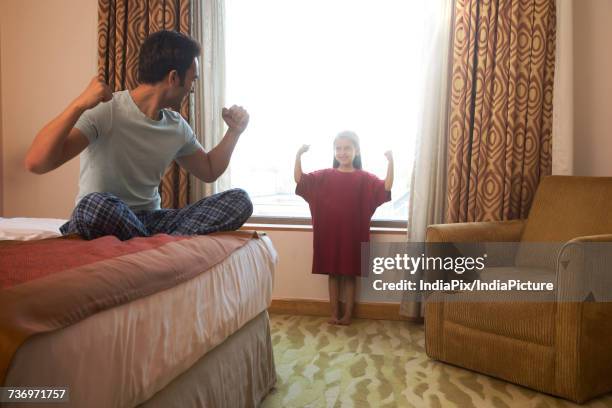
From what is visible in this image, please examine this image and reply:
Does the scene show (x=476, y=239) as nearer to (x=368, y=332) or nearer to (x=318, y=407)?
(x=368, y=332)

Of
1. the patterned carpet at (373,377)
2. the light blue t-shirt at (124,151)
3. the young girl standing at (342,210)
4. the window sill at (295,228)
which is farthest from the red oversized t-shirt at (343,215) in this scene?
the light blue t-shirt at (124,151)

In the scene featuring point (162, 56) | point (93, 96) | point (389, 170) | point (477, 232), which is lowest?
point (477, 232)

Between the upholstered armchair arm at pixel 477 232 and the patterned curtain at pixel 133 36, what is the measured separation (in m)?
1.59

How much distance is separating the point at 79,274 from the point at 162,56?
1088 mm

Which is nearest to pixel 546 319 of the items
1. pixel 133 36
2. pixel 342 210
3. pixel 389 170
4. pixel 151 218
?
pixel 389 170

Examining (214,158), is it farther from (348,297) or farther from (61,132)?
(348,297)

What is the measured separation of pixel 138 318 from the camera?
104cm

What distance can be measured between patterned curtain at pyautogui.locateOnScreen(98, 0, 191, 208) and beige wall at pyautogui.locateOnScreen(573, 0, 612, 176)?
7.57 ft

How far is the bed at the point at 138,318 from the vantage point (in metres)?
0.79

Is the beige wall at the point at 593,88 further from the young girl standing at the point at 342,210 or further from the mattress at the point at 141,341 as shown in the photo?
the mattress at the point at 141,341

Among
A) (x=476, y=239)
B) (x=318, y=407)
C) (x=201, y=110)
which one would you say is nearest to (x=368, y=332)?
(x=476, y=239)

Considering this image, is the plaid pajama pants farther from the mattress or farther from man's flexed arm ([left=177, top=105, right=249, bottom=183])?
man's flexed arm ([left=177, top=105, right=249, bottom=183])

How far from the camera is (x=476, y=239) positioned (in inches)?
101

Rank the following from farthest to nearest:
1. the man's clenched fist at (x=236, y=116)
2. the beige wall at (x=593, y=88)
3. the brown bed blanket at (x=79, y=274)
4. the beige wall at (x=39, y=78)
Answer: the beige wall at (x=39, y=78) → the beige wall at (x=593, y=88) → the man's clenched fist at (x=236, y=116) → the brown bed blanket at (x=79, y=274)
